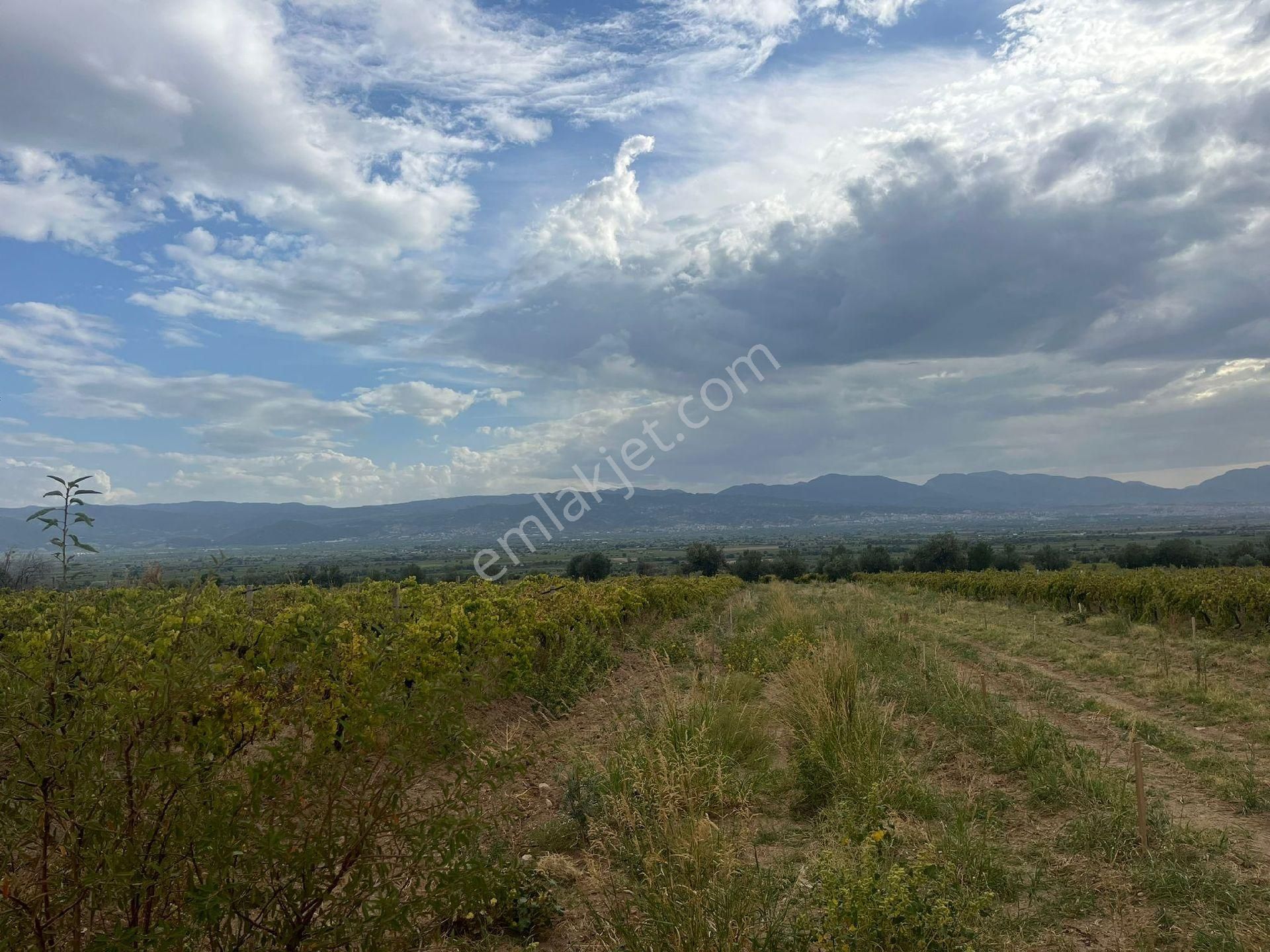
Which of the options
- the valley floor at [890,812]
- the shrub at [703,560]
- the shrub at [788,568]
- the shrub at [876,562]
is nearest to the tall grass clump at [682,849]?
the valley floor at [890,812]

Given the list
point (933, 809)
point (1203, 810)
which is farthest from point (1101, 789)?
point (933, 809)

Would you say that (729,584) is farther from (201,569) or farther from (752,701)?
(201,569)

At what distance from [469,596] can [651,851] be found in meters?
8.23

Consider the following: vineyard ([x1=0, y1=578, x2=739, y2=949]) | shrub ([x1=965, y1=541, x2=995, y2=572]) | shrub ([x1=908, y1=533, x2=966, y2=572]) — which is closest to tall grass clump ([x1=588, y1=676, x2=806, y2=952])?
vineyard ([x1=0, y1=578, x2=739, y2=949])

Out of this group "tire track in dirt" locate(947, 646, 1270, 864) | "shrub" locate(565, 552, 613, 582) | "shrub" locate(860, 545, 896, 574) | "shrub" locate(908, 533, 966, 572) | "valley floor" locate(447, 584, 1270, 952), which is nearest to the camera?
"valley floor" locate(447, 584, 1270, 952)

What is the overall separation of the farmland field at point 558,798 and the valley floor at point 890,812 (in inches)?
1.1

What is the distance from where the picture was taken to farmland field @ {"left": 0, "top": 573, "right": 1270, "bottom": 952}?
2504mm

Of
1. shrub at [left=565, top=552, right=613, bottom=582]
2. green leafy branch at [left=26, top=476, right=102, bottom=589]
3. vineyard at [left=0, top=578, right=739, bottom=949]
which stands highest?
green leafy branch at [left=26, top=476, right=102, bottom=589]

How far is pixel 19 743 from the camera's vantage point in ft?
7.71

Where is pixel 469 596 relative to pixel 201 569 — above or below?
below

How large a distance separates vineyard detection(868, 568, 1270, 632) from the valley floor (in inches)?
284

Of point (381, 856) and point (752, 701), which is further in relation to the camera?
point (752, 701)

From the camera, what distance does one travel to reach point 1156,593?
65.5 ft

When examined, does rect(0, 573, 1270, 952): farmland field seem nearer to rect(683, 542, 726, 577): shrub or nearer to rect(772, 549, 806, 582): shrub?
rect(683, 542, 726, 577): shrub
